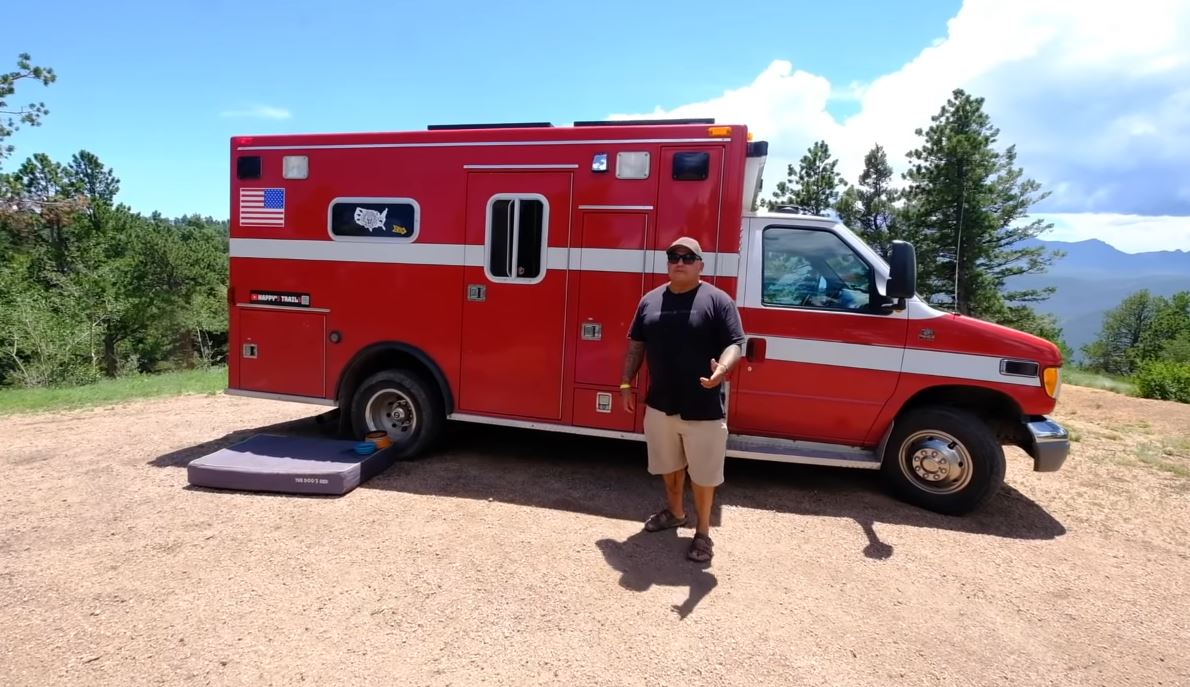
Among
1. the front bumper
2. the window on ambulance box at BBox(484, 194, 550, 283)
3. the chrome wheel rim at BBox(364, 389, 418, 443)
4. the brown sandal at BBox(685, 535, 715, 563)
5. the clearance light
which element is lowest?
the brown sandal at BBox(685, 535, 715, 563)

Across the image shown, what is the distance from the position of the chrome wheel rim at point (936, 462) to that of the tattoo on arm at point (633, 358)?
93.2 inches

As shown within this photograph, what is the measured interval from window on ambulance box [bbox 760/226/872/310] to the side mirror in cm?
31

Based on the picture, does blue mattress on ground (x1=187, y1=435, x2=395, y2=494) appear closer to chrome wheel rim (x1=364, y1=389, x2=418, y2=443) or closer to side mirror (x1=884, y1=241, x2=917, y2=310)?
chrome wheel rim (x1=364, y1=389, x2=418, y2=443)

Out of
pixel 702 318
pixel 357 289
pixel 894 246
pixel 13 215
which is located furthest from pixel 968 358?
pixel 13 215

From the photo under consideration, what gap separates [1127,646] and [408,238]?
5.42 metres

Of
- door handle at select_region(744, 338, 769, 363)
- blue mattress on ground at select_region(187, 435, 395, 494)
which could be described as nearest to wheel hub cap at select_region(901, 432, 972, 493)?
door handle at select_region(744, 338, 769, 363)

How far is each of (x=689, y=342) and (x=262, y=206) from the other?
4.32 meters

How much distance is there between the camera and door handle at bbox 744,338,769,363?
4777mm

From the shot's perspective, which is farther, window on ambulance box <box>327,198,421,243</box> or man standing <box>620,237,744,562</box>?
window on ambulance box <box>327,198,421,243</box>

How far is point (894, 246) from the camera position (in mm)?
4422

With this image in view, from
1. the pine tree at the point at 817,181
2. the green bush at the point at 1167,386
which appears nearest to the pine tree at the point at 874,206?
the pine tree at the point at 817,181

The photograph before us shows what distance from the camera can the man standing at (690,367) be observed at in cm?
356

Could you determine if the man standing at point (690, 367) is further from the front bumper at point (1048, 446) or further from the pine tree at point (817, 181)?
the pine tree at point (817, 181)

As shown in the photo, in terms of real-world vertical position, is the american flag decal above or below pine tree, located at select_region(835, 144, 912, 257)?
below
